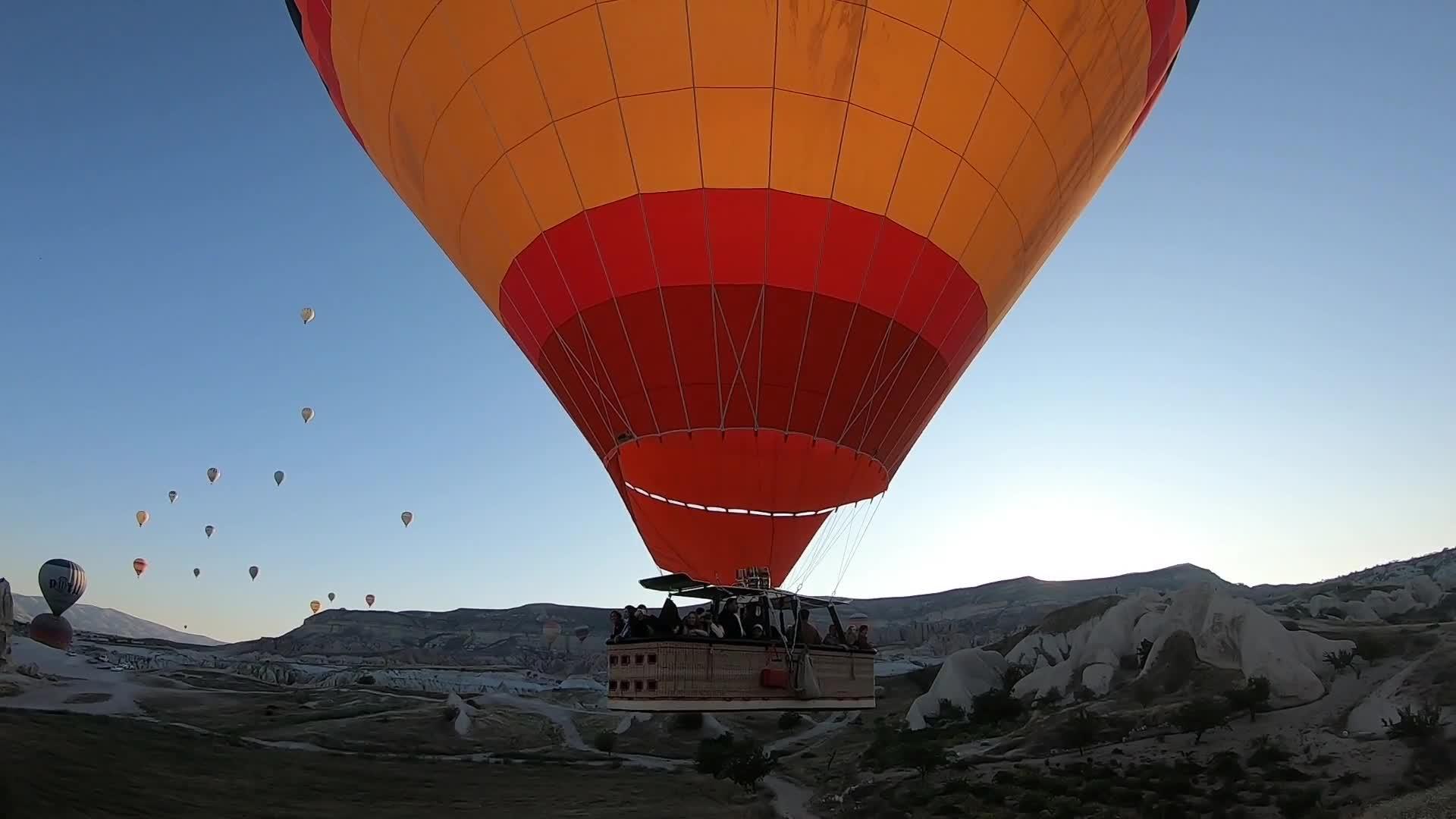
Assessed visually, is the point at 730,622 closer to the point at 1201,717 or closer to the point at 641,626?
the point at 641,626

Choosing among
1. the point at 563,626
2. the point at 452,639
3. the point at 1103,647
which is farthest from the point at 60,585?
the point at 1103,647

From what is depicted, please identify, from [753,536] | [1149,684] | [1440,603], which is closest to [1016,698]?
[1149,684]

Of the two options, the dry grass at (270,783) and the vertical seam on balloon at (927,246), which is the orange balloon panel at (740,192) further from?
the dry grass at (270,783)

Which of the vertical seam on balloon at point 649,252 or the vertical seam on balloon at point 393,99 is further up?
the vertical seam on balloon at point 393,99

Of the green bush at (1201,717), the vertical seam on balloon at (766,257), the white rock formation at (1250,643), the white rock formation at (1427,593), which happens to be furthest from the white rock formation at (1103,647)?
the vertical seam on balloon at (766,257)

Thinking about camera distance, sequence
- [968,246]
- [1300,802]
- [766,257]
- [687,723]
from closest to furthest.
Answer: [766,257] → [968,246] → [1300,802] → [687,723]
